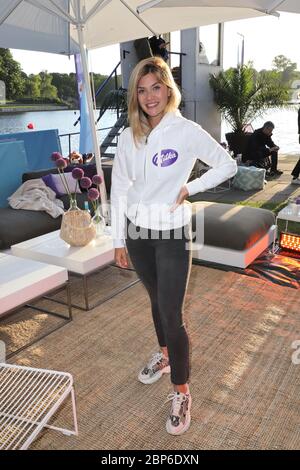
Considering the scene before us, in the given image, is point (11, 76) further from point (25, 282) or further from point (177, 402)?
point (177, 402)

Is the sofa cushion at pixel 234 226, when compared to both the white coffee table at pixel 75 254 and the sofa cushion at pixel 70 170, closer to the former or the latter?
the white coffee table at pixel 75 254

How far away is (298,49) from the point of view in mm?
12586

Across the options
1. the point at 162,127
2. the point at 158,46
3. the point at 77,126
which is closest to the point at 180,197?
the point at 162,127

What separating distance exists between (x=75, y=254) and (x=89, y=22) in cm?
329

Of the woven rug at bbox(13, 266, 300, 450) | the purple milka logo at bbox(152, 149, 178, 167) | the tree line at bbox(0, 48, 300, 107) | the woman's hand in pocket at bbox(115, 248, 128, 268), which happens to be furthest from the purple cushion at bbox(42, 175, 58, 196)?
the purple milka logo at bbox(152, 149, 178, 167)

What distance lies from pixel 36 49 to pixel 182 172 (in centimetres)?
426

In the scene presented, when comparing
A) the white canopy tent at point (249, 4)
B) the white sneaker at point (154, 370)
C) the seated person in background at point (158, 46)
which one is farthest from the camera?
the seated person in background at point (158, 46)

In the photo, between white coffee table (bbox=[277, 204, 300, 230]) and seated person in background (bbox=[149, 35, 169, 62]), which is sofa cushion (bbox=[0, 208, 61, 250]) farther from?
seated person in background (bbox=[149, 35, 169, 62])

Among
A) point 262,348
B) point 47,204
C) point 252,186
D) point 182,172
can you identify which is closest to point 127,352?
point 262,348

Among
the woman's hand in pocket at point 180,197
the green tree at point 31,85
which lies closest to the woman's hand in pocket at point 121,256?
the woman's hand in pocket at point 180,197

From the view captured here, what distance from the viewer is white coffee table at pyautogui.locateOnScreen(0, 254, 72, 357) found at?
2.71 meters

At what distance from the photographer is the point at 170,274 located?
1.83 m

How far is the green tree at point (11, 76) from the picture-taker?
26.9m

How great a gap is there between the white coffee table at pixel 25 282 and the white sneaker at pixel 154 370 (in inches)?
37.7
